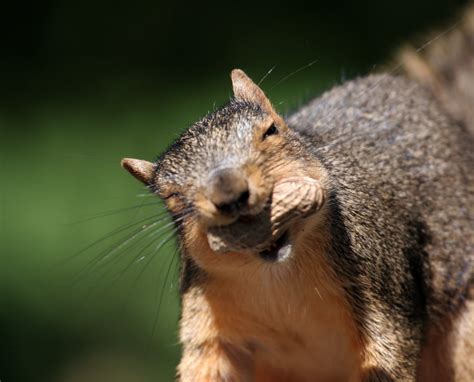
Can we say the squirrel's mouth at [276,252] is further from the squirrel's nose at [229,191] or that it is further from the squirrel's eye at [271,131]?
the squirrel's eye at [271,131]

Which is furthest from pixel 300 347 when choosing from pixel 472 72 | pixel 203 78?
pixel 203 78

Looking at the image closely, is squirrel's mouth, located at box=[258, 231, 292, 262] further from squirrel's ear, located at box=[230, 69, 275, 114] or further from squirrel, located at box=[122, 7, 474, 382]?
squirrel's ear, located at box=[230, 69, 275, 114]

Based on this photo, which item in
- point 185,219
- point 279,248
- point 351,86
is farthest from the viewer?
point 351,86

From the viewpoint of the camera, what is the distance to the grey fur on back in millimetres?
2729

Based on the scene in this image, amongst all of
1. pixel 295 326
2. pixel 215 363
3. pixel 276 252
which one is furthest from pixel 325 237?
pixel 215 363

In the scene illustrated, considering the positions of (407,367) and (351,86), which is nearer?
(407,367)

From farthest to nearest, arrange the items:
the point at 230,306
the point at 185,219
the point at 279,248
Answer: the point at 230,306
the point at 185,219
the point at 279,248

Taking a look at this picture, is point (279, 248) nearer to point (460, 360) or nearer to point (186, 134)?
point (186, 134)

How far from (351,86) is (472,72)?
20.3 inches

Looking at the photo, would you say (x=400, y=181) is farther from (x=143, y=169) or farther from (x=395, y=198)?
(x=143, y=169)

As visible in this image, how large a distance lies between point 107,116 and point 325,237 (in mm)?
3525

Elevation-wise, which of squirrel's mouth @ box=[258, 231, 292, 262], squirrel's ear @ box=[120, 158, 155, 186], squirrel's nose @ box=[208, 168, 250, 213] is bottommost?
squirrel's mouth @ box=[258, 231, 292, 262]

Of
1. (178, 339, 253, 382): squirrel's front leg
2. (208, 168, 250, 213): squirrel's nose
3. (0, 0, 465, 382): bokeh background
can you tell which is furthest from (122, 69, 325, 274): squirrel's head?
(0, 0, 465, 382): bokeh background

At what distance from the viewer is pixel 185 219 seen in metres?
2.47
